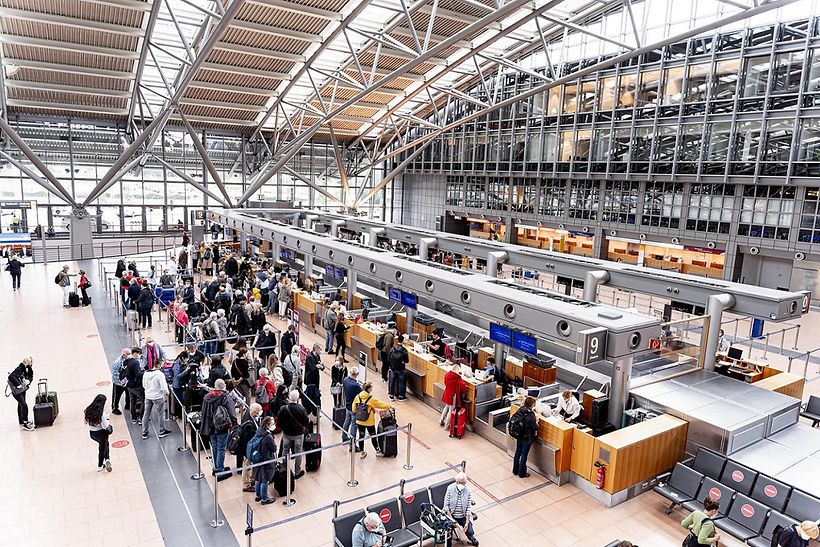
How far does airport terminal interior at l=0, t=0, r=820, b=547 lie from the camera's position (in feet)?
27.1

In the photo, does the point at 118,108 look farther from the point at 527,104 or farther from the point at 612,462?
the point at 612,462

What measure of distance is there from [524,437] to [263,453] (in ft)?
13.7

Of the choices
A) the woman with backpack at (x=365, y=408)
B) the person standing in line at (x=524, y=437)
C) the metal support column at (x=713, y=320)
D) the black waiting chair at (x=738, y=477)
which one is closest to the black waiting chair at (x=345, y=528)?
the woman with backpack at (x=365, y=408)

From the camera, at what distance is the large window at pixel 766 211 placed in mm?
22750

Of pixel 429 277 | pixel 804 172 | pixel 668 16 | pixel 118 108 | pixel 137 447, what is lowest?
pixel 137 447

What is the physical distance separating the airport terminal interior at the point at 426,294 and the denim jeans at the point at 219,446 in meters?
0.03

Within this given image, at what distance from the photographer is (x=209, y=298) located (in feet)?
58.8

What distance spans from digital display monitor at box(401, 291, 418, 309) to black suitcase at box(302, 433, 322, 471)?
5487 millimetres

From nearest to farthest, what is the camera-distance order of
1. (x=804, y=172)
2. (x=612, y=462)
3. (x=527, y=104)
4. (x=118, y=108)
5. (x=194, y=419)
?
1. (x=612, y=462)
2. (x=194, y=419)
3. (x=804, y=172)
4. (x=118, y=108)
5. (x=527, y=104)

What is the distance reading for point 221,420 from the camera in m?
8.39

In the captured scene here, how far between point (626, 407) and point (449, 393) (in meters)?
3.30

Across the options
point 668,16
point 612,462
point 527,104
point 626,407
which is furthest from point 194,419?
point 527,104

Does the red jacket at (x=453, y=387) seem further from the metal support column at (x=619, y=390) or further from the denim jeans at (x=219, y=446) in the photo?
the denim jeans at (x=219, y=446)

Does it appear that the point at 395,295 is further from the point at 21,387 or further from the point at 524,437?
the point at 21,387
